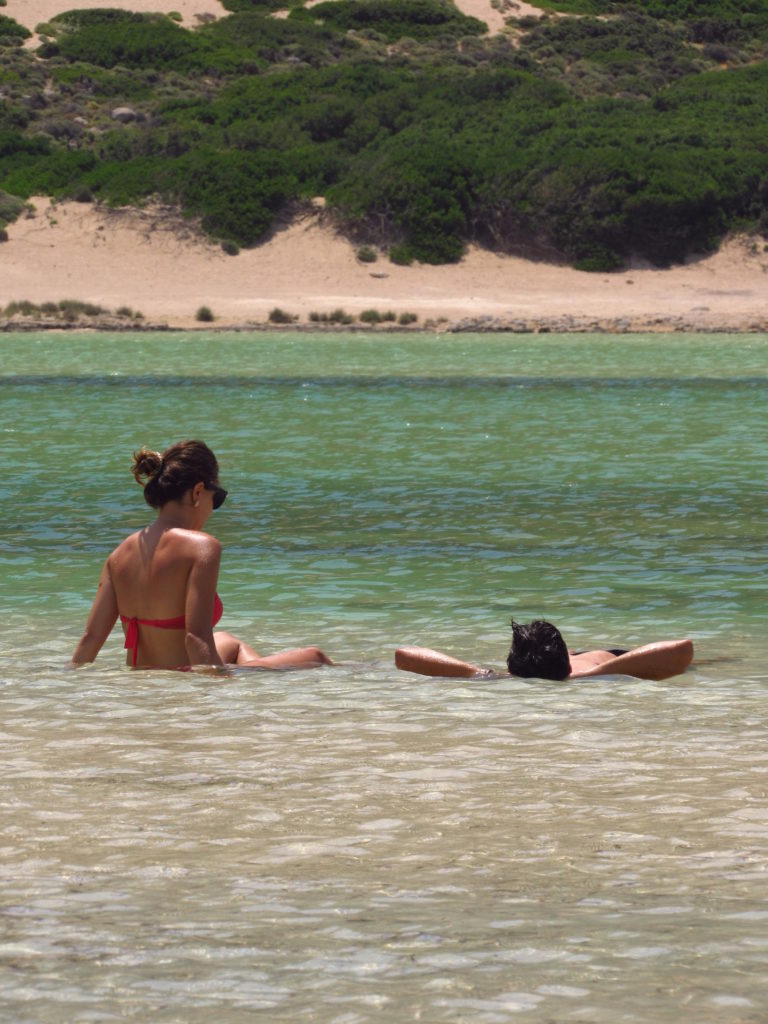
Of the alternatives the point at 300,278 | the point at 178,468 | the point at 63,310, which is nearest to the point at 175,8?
the point at 300,278

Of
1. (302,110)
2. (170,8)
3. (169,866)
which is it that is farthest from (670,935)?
(170,8)

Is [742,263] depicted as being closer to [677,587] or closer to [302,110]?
[302,110]

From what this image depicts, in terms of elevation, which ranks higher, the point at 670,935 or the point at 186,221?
the point at 186,221

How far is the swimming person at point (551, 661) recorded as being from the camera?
7.94 m

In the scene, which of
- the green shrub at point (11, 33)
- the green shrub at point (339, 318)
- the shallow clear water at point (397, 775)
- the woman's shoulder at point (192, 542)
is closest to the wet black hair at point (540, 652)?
the shallow clear water at point (397, 775)

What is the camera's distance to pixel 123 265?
5478 cm

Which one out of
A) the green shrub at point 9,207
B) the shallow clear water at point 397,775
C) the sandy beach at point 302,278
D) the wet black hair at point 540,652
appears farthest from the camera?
the green shrub at point 9,207

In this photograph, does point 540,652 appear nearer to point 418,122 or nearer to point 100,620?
point 100,620

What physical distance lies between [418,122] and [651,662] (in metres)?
57.9

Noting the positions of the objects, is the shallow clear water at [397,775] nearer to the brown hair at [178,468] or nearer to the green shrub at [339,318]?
the brown hair at [178,468]

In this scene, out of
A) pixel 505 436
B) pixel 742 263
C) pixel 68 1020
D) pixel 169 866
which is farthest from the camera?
pixel 742 263

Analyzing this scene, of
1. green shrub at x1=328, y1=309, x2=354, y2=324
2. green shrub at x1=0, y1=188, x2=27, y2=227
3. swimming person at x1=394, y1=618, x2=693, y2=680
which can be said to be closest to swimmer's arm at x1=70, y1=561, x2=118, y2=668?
swimming person at x1=394, y1=618, x2=693, y2=680

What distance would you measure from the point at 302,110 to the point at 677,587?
188 feet

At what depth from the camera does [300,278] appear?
53875 mm
